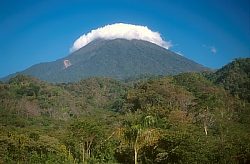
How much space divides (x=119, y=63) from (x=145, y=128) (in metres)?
132

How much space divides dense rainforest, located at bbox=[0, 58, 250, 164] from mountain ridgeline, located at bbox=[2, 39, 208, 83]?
255 feet

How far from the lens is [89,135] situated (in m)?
23.4

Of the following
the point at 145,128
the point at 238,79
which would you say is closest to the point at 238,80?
the point at 238,79

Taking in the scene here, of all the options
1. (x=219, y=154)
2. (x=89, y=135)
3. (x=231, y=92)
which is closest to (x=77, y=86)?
(x=231, y=92)

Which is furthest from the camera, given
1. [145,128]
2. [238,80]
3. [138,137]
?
[238,80]

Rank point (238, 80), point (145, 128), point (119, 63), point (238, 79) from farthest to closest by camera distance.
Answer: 1. point (119, 63)
2. point (238, 79)
3. point (238, 80)
4. point (145, 128)

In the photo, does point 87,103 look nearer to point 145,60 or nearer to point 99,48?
point 145,60

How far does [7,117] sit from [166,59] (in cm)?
11194

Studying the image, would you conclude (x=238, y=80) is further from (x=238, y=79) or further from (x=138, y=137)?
(x=138, y=137)

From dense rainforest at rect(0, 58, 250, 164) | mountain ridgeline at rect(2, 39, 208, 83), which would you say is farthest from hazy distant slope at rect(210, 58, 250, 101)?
mountain ridgeline at rect(2, 39, 208, 83)

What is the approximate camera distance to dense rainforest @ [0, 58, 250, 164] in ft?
61.2

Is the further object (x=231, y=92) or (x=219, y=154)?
(x=231, y=92)

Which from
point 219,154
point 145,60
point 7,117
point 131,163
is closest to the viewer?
point 219,154

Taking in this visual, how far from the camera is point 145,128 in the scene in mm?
21875
